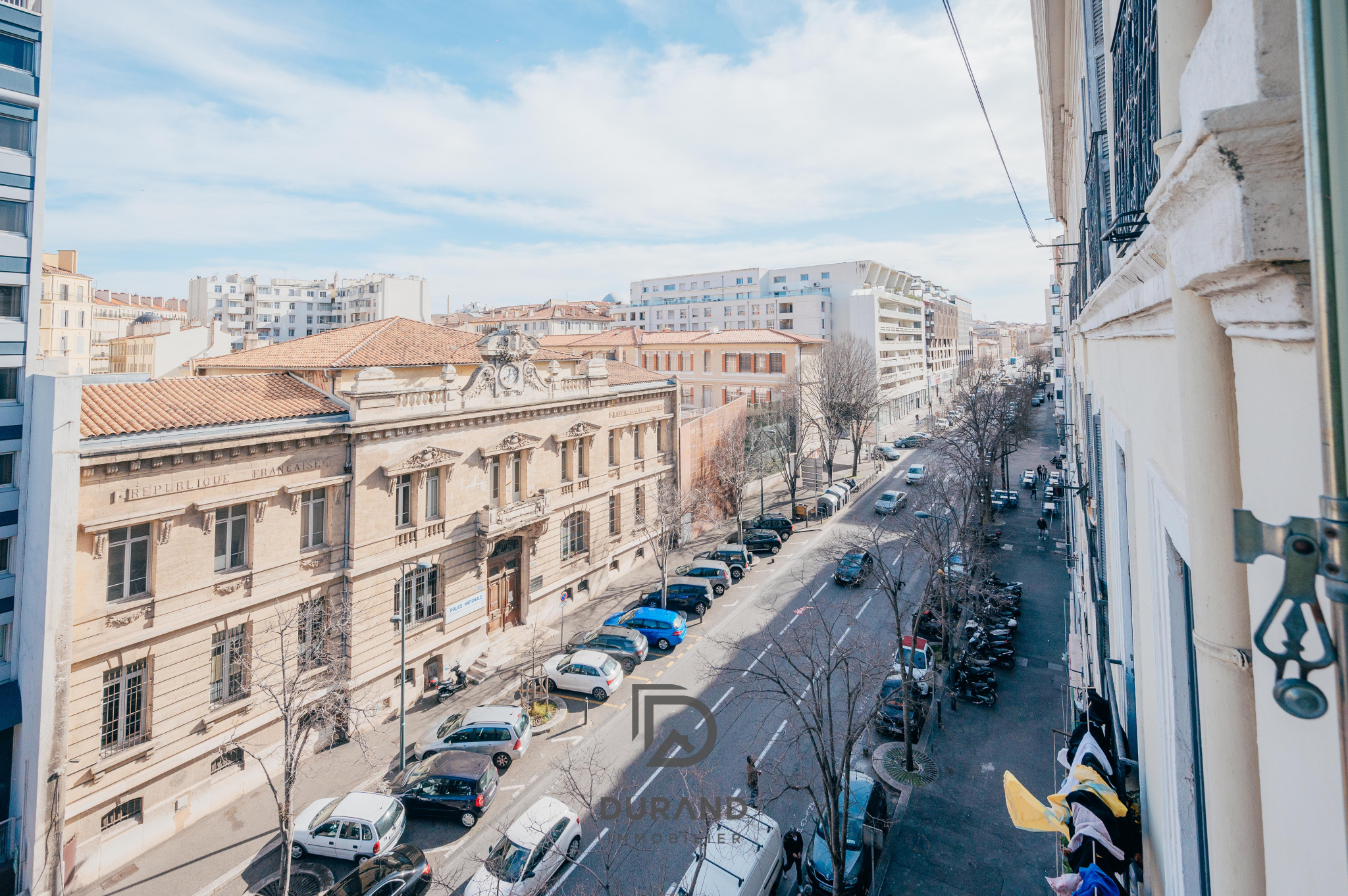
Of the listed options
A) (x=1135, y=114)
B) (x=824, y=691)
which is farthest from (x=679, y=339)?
(x=1135, y=114)

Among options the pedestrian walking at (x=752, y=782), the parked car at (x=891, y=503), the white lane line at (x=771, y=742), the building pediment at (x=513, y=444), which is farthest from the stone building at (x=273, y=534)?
the parked car at (x=891, y=503)

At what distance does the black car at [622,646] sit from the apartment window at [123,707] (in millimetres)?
12094

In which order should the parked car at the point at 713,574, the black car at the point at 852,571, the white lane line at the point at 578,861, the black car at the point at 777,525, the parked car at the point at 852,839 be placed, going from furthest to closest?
the black car at the point at 777,525 < the parked car at the point at 713,574 < the black car at the point at 852,571 < the white lane line at the point at 578,861 < the parked car at the point at 852,839

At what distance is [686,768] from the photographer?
17.3m

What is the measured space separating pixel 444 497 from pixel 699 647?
424 inches

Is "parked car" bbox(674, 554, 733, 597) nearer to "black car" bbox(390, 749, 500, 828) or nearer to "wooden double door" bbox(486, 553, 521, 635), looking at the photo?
"wooden double door" bbox(486, 553, 521, 635)

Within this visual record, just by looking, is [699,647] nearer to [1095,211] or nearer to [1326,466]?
[1095,211]

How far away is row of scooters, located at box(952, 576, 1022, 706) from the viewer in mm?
20812

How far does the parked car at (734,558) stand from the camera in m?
32.2

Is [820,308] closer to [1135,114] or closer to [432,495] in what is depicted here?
[432,495]

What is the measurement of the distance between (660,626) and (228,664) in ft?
44.5

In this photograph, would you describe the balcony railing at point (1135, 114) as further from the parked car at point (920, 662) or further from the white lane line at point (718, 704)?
the white lane line at point (718, 704)

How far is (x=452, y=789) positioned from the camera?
16.2 meters

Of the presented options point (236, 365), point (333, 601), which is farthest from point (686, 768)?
point (236, 365)
